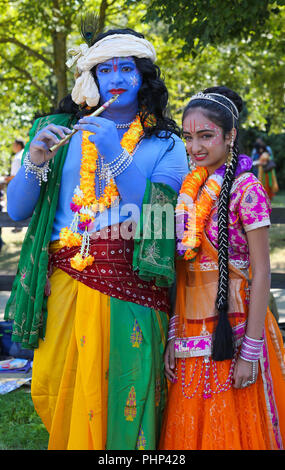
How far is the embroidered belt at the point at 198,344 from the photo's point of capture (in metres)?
2.33

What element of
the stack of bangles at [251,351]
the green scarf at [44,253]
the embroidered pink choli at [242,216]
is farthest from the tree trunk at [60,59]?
the stack of bangles at [251,351]

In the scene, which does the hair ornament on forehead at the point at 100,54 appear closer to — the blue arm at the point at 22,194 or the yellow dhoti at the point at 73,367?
the blue arm at the point at 22,194

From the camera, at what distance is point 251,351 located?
7.40ft

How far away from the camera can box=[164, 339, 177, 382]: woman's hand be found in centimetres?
241

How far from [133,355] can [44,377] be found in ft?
1.38

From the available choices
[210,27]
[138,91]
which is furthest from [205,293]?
[210,27]

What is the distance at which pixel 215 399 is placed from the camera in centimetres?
231

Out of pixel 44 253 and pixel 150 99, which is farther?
pixel 150 99

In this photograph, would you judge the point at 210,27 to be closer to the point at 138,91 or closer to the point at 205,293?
the point at 138,91

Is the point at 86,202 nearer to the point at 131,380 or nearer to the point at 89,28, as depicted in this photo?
the point at 131,380

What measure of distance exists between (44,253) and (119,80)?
0.81 m

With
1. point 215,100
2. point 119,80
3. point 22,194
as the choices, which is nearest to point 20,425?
point 22,194

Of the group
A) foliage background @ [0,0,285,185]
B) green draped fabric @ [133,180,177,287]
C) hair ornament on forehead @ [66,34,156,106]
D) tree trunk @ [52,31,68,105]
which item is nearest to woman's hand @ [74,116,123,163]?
green draped fabric @ [133,180,177,287]

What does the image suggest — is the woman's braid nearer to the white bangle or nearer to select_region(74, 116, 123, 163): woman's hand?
select_region(74, 116, 123, 163): woman's hand
